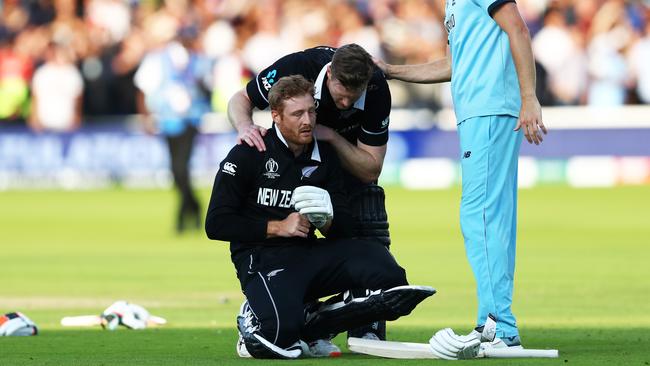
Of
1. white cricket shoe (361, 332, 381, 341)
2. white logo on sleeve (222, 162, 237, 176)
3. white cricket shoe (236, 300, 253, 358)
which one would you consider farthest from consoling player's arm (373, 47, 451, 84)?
white cricket shoe (236, 300, 253, 358)

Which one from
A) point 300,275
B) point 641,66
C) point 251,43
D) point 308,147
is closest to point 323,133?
point 308,147

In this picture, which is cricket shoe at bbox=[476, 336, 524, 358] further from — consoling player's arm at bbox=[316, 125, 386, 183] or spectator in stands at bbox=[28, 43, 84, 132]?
spectator in stands at bbox=[28, 43, 84, 132]

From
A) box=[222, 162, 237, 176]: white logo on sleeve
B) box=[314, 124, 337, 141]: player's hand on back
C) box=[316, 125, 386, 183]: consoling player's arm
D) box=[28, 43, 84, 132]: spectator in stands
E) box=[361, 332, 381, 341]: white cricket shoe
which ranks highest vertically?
box=[28, 43, 84, 132]: spectator in stands

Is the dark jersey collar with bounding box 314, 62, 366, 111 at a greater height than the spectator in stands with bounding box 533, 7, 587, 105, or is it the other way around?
the spectator in stands with bounding box 533, 7, 587, 105

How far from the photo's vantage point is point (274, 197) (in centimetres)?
777

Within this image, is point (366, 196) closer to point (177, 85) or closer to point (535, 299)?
point (535, 299)

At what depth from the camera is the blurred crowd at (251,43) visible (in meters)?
25.5

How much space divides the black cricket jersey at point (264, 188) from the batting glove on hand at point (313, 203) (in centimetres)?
20

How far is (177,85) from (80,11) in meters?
11.9

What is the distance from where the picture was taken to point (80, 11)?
30547 millimetres

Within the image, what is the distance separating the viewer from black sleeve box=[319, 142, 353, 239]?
785 cm

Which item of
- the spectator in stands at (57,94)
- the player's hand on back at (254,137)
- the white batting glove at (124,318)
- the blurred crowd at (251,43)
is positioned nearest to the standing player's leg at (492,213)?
the player's hand on back at (254,137)

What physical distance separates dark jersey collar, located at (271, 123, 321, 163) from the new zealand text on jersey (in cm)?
22

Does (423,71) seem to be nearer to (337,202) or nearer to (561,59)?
(337,202)
